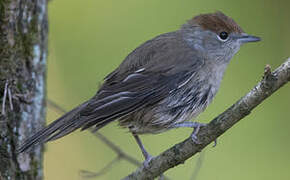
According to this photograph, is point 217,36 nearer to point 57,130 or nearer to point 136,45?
point 136,45

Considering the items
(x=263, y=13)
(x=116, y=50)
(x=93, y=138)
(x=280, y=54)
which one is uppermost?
(x=263, y=13)

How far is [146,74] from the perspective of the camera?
4.29 metres

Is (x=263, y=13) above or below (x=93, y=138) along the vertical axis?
above

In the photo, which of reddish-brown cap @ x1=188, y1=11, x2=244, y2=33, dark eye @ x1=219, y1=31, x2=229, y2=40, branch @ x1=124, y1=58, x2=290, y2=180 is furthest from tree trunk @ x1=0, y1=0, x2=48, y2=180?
dark eye @ x1=219, y1=31, x2=229, y2=40

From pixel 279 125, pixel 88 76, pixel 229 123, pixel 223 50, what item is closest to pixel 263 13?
pixel 279 125

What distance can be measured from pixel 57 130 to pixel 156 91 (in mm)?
958

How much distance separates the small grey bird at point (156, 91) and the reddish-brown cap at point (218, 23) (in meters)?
0.26

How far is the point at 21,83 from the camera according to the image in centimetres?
391

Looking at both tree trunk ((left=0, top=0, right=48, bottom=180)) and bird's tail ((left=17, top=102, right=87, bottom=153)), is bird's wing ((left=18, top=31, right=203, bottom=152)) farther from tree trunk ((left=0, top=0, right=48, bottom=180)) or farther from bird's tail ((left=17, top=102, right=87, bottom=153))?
tree trunk ((left=0, top=0, right=48, bottom=180))

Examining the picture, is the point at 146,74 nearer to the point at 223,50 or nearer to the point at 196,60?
the point at 196,60

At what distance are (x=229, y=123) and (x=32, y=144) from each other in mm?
1544

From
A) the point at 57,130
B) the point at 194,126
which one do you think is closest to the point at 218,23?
the point at 194,126

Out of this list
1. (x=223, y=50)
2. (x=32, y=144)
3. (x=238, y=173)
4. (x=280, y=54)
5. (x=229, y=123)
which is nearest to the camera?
(x=229, y=123)

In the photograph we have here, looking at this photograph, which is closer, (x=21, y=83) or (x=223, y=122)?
(x=223, y=122)
